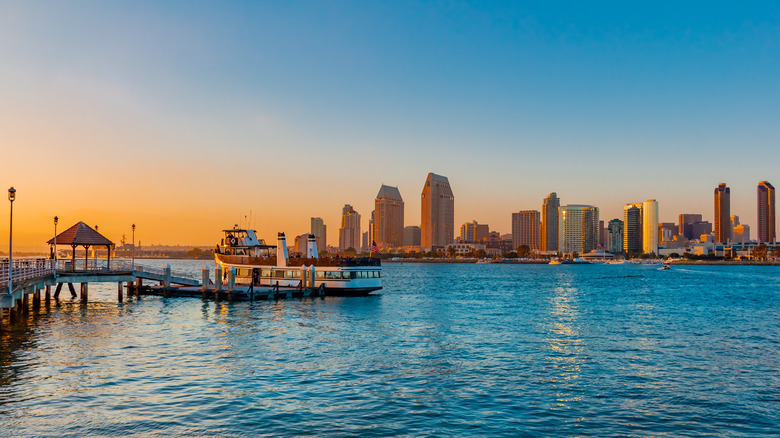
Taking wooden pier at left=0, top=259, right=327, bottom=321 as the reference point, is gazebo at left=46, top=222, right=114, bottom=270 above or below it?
above

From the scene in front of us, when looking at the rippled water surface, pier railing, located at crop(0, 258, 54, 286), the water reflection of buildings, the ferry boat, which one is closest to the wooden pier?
pier railing, located at crop(0, 258, 54, 286)

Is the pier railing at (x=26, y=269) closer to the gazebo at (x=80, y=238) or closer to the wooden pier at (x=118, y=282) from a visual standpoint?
the wooden pier at (x=118, y=282)

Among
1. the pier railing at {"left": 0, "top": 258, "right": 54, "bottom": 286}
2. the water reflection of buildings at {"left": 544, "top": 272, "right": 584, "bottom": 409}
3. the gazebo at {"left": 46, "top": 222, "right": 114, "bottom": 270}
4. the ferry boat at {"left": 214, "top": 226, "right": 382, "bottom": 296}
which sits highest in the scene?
the gazebo at {"left": 46, "top": 222, "right": 114, "bottom": 270}

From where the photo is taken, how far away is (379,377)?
28062mm

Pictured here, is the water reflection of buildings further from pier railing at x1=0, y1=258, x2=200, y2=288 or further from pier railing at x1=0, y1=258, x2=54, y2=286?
pier railing at x1=0, y1=258, x2=54, y2=286

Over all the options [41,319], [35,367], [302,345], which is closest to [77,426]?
[35,367]

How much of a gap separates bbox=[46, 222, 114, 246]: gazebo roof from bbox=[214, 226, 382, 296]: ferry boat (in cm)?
1510

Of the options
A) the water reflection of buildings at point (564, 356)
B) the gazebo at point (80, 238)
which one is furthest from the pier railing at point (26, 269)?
the water reflection of buildings at point (564, 356)

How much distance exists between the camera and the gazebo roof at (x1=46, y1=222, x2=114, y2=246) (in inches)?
2489

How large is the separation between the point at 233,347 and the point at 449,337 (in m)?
16.1

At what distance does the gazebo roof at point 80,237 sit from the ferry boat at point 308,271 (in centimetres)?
1510

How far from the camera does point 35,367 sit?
28.9m

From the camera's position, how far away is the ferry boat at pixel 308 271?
7612cm

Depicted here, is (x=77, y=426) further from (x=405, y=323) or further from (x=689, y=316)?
(x=689, y=316)
